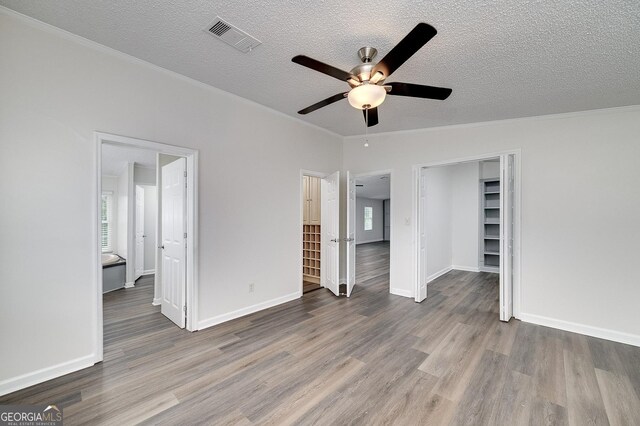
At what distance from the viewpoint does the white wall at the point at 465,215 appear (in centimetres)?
638

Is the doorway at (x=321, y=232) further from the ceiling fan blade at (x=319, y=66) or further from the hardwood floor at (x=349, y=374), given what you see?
the ceiling fan blade at (x=319, y=66)

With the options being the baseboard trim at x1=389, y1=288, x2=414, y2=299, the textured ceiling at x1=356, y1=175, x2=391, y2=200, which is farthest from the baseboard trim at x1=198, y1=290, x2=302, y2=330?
the textured ceiling at x1=356, y1=175, x2=391, y2=200

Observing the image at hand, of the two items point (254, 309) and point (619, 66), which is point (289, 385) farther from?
point (619, 66)

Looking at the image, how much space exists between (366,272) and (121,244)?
590cm

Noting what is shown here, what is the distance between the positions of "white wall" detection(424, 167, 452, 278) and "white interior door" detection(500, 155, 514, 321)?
173 cm

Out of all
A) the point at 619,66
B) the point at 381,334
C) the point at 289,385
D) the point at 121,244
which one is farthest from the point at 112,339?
the point at 619,66

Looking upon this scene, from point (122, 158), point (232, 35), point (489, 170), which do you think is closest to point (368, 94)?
point (232, 35)

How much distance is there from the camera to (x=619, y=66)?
92.5 inches

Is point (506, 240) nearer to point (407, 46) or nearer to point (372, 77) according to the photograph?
point (372, 77)

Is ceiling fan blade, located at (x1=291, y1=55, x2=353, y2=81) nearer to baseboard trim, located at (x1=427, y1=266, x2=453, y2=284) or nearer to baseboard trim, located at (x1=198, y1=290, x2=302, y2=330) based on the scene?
baseboard trim, located at (x1=198, y1=290, x2=302, y2=330)

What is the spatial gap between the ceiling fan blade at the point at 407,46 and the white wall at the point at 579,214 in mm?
2705

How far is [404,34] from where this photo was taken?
2.08m

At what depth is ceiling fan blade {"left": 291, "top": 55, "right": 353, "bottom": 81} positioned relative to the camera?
5.95 ft
